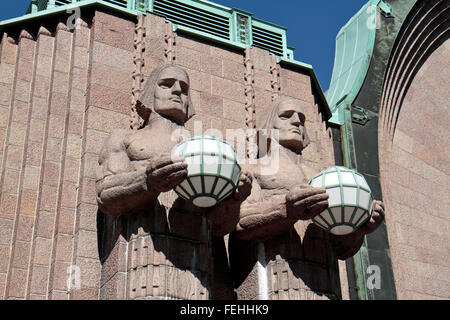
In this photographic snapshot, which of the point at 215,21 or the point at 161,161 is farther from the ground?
the point at 215,21

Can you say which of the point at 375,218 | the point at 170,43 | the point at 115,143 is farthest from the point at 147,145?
the point at 170,43

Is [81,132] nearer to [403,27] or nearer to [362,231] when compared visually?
[362,231]

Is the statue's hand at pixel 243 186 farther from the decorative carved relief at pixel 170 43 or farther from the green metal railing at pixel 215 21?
the green metal railing at pixel 215 21

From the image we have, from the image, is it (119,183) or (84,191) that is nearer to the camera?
(119,183)

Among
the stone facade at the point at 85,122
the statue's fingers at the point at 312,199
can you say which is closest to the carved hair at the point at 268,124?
the stone facade at the point at 85,122

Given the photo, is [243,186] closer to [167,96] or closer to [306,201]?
[306,201]

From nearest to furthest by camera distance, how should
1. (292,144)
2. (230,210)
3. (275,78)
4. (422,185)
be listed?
1. (230,210)
2. (292,144)
3. (275,78)
4. (422,185)

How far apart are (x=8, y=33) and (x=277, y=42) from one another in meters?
4.33

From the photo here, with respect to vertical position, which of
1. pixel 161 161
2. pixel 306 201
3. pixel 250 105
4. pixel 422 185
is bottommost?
pixel 306 201

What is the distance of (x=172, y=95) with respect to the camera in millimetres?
9734

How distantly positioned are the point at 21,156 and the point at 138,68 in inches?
80.8

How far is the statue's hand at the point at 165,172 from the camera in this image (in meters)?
8.23

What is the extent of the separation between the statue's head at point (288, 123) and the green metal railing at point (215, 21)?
2.28 m
